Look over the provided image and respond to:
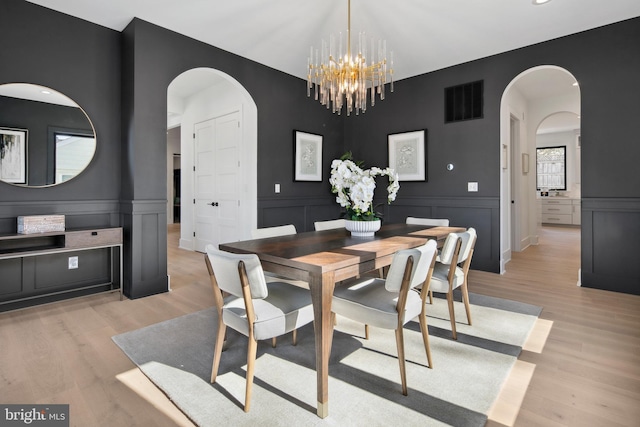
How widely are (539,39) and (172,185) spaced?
9.88 meters

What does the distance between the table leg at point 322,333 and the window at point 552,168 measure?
11.5 metres

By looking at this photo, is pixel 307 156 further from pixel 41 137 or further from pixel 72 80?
pixel 41 137

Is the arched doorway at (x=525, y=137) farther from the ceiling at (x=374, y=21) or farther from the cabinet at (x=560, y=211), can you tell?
the cabinet at (x=560, y=211)

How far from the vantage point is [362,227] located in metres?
2.57

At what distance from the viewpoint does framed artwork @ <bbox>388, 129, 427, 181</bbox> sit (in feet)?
16.1

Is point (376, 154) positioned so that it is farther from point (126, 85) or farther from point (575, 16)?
point (126, 85)

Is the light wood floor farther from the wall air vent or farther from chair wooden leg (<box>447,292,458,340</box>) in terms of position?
the wall air vent

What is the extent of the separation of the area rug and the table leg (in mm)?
91

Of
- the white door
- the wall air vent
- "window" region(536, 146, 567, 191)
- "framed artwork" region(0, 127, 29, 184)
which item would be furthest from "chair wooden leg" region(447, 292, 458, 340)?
"window" region(536, 146, 567, 191)

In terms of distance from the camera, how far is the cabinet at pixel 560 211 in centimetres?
962

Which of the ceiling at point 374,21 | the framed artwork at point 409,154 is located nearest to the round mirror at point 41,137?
the ceiling at point 374,21

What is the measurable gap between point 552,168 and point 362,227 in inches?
421

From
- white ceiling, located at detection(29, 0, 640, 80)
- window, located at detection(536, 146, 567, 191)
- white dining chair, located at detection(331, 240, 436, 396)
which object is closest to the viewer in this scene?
white dining chair, located at detection(331, 240, 436, 396)

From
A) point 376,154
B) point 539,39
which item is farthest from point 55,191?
point 539,39
